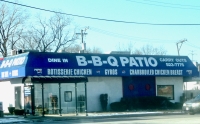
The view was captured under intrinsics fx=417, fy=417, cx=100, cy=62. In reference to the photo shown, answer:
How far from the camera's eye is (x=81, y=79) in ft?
114

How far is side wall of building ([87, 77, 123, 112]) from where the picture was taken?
40156 millimetres

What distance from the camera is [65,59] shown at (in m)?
38.4

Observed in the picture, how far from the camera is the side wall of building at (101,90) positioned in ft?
132

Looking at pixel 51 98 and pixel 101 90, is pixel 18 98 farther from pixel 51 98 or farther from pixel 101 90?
pixel 101 90

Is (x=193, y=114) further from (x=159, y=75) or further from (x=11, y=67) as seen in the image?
(x=11, y=67)

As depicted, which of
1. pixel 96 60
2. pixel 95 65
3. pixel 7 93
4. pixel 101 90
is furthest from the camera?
pixel 7 93

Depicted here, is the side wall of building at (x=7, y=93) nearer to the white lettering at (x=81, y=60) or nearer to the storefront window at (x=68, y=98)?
the storefront window at (x=68, y=98)

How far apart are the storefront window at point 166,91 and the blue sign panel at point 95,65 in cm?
173

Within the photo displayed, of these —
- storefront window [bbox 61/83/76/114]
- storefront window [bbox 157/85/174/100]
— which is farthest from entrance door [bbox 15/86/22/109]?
storefront window [bbox 157/85/174/100]

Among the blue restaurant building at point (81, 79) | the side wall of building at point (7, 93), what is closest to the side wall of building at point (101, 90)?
the blue restaurant building at point (81, 79)

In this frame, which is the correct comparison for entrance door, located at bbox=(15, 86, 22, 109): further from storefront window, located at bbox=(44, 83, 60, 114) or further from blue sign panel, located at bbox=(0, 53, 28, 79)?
storefront window, located at bbox=(44, 83, 60, 114)

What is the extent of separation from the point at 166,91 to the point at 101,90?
26.6 ft

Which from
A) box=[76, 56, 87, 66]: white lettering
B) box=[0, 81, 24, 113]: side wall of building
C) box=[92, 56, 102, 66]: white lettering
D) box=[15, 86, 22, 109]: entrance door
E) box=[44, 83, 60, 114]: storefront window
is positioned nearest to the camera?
box=[44, 83, 60, 114]: storefront window

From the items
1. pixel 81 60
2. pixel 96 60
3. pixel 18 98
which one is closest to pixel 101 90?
pixel 96 60
